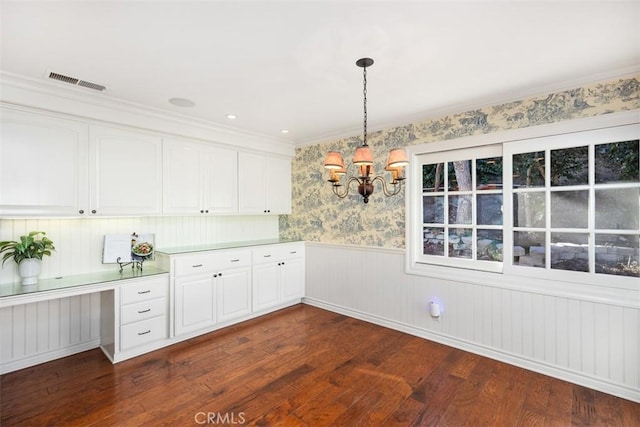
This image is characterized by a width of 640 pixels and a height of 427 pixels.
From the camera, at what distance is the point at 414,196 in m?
3.46

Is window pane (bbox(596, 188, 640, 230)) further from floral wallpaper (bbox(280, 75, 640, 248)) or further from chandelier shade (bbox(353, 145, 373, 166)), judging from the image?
chandelier shade (bbox(353, 145, 373, 166))

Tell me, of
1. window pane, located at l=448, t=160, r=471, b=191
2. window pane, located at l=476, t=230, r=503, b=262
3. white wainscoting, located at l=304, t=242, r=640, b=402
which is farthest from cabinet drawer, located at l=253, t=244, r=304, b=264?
window pane, located at l=476, t=230, r=503, b=262

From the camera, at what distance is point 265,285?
13.4 ft

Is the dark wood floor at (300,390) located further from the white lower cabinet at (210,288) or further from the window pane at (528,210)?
the window pane at (528,210)

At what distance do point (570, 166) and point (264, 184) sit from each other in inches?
137

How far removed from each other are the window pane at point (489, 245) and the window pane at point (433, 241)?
1.22 ft

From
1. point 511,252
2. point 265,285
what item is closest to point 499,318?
point 511,252

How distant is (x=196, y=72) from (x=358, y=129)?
214 cm

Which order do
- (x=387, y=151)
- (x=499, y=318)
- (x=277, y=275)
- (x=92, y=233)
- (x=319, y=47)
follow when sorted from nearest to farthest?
(x=319, y=47) < (x=499, y=318) < (x=92, y=233) < (x=387, y=151) < (x=277, y=275)

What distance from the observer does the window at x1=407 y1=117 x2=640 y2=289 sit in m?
2.38

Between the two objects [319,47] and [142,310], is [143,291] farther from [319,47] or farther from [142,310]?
[319,47]

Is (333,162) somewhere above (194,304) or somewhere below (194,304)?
above

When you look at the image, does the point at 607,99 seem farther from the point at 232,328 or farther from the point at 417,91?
the point at 232,328

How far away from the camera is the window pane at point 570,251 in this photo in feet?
8.31
